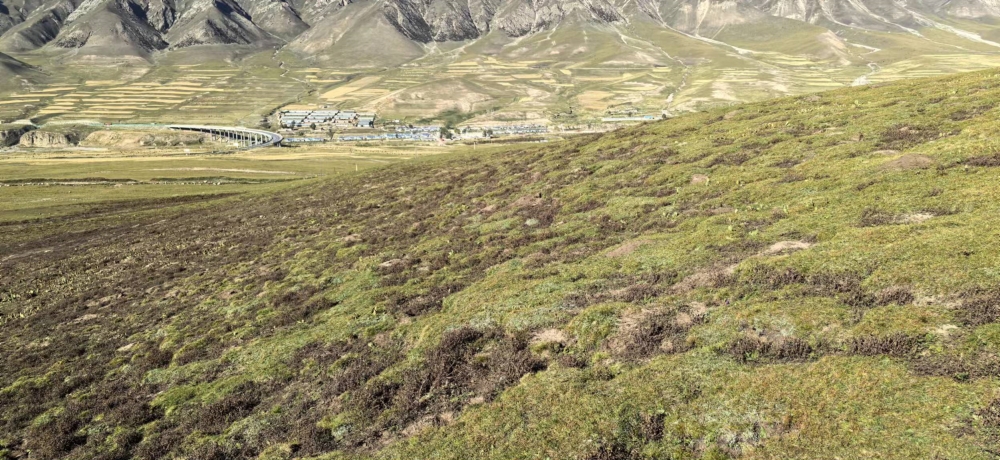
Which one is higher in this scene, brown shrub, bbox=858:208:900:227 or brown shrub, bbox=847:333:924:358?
brown shrub, bbox=858:208:900:227

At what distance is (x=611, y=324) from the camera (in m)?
19.2

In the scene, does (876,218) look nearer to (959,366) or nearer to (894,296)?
(894,296)

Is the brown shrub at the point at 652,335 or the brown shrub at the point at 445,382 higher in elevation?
the brown shrub at the point at 652,335

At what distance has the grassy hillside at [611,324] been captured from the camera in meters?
13.2

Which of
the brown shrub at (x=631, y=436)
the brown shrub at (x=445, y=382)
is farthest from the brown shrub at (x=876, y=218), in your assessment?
the brown shrub at (x=445, y=382)

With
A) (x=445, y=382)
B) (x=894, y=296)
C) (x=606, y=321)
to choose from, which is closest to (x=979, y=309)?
(x=894, y=296)

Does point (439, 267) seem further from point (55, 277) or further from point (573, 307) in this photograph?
point (55, 277)

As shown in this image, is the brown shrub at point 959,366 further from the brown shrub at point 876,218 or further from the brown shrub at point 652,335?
the brown shrub at point 876,218

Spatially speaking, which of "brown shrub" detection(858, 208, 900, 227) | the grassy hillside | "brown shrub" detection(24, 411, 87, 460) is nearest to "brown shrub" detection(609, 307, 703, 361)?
the grassy hillside

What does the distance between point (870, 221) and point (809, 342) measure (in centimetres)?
1090

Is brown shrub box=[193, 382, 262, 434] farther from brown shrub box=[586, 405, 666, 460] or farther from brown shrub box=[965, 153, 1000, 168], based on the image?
brown shrub box=[965, 153, 1000, 168]

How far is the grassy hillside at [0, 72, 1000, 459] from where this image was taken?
43.3ft

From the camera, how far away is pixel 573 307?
2175 cm

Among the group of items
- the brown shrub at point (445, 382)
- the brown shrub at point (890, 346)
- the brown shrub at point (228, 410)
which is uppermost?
the brown shrub at point (890, 346)
